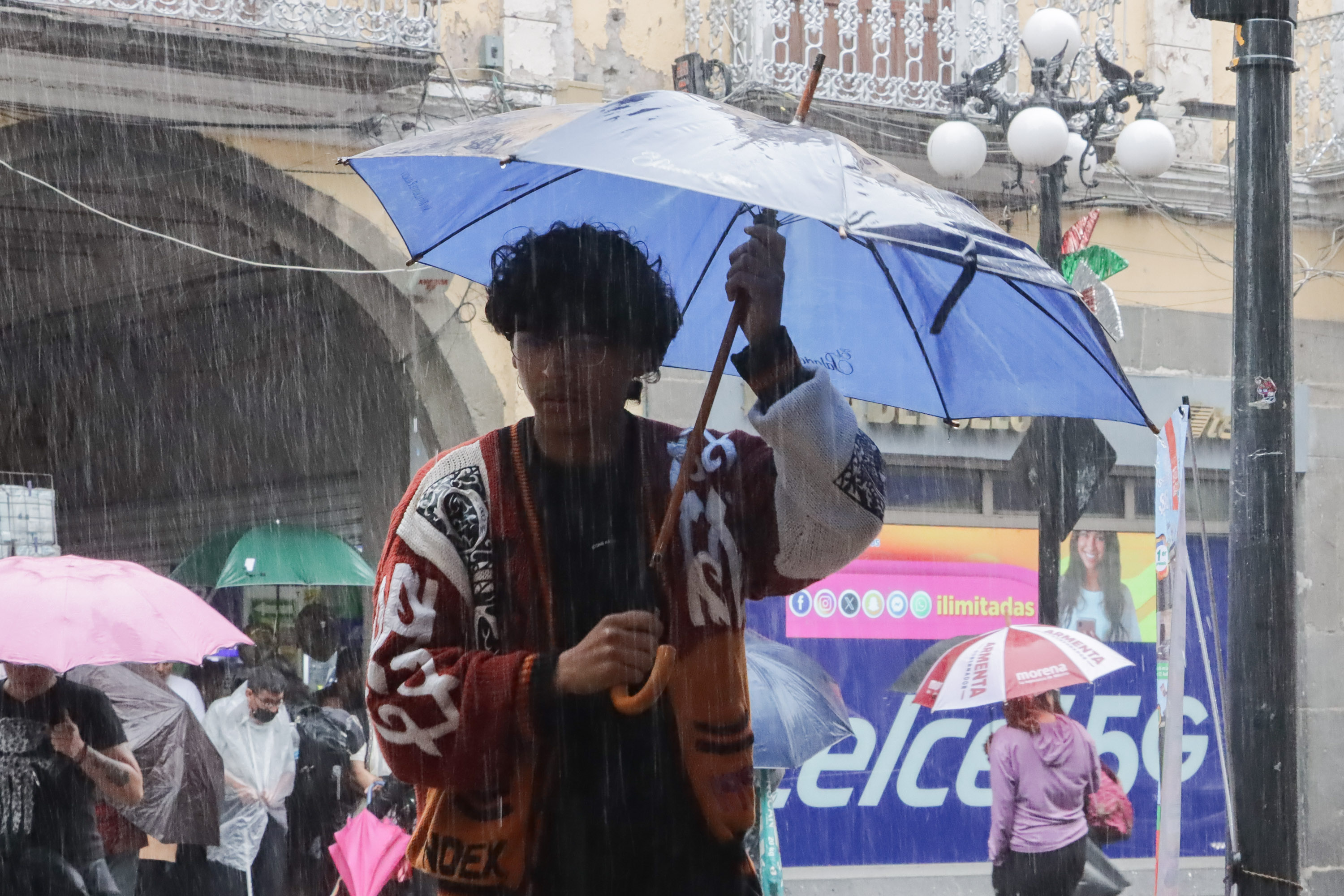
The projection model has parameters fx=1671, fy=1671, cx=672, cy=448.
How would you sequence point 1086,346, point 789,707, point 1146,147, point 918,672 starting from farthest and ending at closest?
point 1146,147
point 918,672
point 789,707
point 1086,346

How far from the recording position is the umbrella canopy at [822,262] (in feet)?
9.44

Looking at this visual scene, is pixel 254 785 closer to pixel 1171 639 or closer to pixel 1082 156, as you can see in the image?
pixel 1171 639

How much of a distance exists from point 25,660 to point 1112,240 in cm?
1042

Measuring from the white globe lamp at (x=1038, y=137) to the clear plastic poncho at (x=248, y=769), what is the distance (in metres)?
5.25

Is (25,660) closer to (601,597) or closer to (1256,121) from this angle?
(601,597)

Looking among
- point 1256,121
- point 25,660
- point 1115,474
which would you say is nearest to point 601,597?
point 1256,121

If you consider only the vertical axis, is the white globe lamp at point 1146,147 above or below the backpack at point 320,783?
above

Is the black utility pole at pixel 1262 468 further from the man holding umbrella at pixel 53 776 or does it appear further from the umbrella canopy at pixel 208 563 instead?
the umbrella canopy at pixel 208 563

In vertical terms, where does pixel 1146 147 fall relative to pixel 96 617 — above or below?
above

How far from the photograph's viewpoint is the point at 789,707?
6703 mm

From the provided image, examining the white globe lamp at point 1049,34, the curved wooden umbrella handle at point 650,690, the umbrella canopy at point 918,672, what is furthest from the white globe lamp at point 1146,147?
the curved wooden umbrella handle at point 650,690

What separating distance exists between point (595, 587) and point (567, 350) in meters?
0.36

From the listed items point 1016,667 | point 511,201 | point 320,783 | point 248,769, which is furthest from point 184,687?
point 511,201

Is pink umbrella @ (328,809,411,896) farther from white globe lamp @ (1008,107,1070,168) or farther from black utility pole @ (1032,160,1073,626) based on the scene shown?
white globe lamp @ (1008,107,1070,168)
